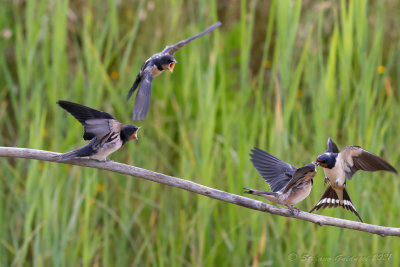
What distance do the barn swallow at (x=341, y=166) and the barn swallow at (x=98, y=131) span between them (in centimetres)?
65

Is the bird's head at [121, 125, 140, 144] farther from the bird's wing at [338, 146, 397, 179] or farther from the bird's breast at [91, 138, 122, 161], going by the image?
the bird's wing at [338, 146, 397, 179]

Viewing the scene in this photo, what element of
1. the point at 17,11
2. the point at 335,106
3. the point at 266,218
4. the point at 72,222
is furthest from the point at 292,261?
the point at 17,11

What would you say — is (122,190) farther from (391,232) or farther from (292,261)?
(391,232)

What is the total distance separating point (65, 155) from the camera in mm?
1919

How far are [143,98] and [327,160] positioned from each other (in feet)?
2.26

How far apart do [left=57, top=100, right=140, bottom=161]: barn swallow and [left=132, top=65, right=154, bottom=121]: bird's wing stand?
4.4 inches

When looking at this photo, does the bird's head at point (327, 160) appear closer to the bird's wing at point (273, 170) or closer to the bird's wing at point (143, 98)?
the bird's wing at point (273, 170)

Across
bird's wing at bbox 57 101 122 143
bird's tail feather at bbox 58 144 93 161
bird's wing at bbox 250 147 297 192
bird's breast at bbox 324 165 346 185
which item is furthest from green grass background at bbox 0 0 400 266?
bird's wing at bbox 57 101 122 143

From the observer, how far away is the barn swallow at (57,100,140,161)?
1837 mm

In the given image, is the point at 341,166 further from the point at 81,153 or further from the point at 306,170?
the point at 81,153

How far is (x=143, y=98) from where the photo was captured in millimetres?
1866

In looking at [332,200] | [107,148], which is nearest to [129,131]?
[107,148]

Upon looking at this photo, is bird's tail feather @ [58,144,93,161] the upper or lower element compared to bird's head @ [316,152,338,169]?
lower

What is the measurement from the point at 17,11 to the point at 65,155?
2780 mm
